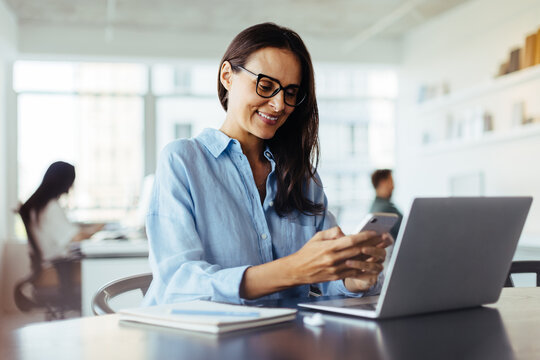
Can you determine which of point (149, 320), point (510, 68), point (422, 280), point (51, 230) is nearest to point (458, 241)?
point (422, 280)

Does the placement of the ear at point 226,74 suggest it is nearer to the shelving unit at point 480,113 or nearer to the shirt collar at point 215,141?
the shirt collar at point 215,141

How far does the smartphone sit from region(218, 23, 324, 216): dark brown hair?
1.44 ft

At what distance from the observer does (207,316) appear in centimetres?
100

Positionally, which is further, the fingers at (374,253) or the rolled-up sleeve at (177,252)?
the rolled-up sleeve at (177,252)

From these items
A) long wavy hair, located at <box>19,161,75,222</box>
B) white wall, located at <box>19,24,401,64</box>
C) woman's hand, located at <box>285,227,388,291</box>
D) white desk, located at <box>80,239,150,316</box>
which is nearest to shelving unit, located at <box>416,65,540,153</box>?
white wall, located at <box>19,24,401,64</box>

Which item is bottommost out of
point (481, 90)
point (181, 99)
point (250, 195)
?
point (250, 195)

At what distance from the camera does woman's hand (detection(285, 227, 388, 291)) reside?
1.09 m

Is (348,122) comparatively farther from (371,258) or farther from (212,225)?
(371,258)

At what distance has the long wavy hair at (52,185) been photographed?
4.22 metres

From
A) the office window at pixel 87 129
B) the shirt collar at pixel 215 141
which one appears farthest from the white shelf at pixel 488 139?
the shirt collar at pixel 215 141

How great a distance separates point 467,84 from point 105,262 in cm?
387

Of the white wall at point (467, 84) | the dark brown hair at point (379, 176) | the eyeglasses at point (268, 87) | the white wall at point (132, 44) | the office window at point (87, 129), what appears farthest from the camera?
the office window at point (87, 129)

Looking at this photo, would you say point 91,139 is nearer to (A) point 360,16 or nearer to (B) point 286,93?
(A) point 360,16

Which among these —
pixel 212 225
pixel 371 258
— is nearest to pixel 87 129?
pixel 212 225
